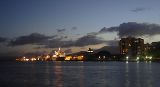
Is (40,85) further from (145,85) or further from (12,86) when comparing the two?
(145,85)

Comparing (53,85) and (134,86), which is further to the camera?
(53,85)

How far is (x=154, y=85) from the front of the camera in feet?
176

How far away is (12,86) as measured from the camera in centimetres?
5534

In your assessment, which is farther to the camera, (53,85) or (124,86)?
(53,85)

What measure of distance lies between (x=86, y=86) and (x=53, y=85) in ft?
19.3

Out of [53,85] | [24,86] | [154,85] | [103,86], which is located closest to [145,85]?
[154,85]

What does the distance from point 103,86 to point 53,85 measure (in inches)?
314

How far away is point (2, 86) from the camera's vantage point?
54875 mm

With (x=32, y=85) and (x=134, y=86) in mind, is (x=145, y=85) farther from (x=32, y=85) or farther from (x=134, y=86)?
(x=32, y=85)

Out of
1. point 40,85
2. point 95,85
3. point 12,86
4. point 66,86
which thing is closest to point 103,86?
point 95,85

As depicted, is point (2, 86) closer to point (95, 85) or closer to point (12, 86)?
point (12, 86)

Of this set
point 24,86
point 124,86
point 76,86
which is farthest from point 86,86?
point 24,86

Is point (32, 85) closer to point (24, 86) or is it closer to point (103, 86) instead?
point (24, 86)

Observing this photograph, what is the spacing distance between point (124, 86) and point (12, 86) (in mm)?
16270
